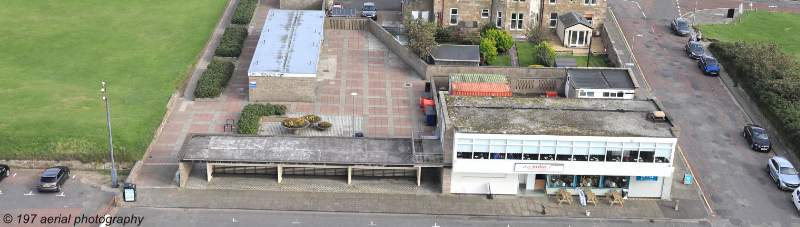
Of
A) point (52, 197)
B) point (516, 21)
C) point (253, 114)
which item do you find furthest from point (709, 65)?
point (52, 197)

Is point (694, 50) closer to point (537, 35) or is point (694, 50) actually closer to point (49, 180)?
point (537, 35)

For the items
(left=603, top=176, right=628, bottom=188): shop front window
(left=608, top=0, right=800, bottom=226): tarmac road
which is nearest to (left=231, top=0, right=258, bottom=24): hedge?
(left=608, top=0, right=800, bottom=226): tarmac road

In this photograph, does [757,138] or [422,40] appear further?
[422,40]

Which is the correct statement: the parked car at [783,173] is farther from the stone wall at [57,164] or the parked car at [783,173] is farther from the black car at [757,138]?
the stone wall at [57,164]

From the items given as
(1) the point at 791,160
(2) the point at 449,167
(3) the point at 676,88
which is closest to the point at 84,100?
(2) the point at 449,167

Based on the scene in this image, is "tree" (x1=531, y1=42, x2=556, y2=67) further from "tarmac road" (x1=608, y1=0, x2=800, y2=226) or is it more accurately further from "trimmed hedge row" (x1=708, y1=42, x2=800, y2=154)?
"trimmed hedge row" (x1=708, y1=42, x2=800, y2=154)

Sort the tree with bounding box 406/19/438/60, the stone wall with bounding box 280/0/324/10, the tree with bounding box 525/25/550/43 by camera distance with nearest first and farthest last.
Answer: the tree with bounding box 406/19/438/60 → the tree with bounding box 525/25/550/43 → the stone wall with bounding box 280/0/324/10

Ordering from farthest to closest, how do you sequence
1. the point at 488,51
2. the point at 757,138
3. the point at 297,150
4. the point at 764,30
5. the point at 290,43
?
the point at 764,30, the point at 488,51, the point at 290,43, the point at 757,138, the point at 297,150
